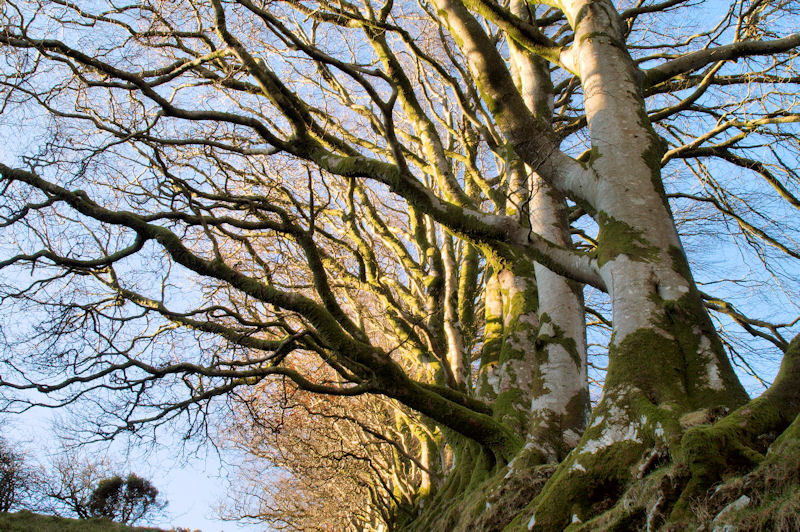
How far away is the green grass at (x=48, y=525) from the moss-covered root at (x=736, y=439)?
12406mm

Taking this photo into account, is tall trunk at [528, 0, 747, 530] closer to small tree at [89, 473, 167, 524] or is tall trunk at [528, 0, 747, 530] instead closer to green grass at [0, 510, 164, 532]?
green grass at [0, 510, 164, 532]

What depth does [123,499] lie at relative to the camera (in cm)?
2206

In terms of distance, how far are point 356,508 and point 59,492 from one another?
11.7 meters

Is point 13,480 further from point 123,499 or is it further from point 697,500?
point 697,500

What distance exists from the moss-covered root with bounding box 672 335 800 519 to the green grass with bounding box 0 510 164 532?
40.7 feet

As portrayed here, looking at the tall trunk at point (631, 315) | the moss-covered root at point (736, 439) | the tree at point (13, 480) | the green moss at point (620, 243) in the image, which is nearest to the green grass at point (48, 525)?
the tree at point (13, 480)

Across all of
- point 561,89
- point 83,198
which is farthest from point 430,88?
point 83,198

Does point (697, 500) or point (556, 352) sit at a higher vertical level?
point (556, 352)

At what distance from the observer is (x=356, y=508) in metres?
16.7

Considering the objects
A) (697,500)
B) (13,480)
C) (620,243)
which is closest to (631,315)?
(620,243)

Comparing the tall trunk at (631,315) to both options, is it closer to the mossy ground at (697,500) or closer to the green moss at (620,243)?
the green moss at (620,243)

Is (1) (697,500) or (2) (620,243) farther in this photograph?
(2) (620,243)

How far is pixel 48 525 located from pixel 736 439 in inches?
528

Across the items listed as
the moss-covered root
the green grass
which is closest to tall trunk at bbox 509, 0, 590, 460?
the moss-covered root
